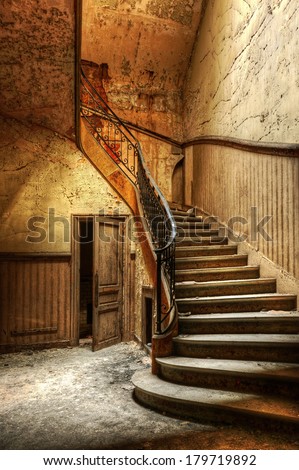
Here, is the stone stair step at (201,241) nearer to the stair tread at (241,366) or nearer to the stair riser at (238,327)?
the stair riser at (238,327)

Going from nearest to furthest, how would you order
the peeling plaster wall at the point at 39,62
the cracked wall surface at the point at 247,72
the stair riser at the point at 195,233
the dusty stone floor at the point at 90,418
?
the dusty stone floor at the point at 90,418, the cracked wall surface at the point at 247,72, the peeling plaster wall at the point at 39,62, the stair riser at the point at 195,233

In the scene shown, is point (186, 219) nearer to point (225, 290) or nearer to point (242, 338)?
point (225, 290)

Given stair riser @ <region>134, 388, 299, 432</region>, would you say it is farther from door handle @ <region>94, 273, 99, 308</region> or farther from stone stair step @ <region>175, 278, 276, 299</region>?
door handle @ <region>94, 273, 99, 308</region>

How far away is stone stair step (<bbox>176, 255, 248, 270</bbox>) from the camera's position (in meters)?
4.88

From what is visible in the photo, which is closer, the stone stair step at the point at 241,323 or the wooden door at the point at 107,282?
the stone stair step at the point at 241,323

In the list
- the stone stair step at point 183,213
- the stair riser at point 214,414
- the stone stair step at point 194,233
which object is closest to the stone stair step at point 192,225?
the stone stair step at point 194,233

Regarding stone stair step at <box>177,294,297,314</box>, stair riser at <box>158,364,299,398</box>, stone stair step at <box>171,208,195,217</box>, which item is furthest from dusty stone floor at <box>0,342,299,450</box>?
stone stair step at <box>171,208,195,217</box>

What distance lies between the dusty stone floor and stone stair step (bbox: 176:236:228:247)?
1.82 metres

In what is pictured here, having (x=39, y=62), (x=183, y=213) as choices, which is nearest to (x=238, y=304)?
(x=183, y=213)

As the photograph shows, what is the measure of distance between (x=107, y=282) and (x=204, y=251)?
1833mm

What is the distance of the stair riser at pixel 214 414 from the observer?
270 cm

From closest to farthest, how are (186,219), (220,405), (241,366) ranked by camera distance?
(220,405) < (241,366) < (186,219)

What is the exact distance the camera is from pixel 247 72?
17.4 feet

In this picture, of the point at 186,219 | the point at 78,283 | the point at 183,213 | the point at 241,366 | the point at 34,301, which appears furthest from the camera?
the point at 183,213
